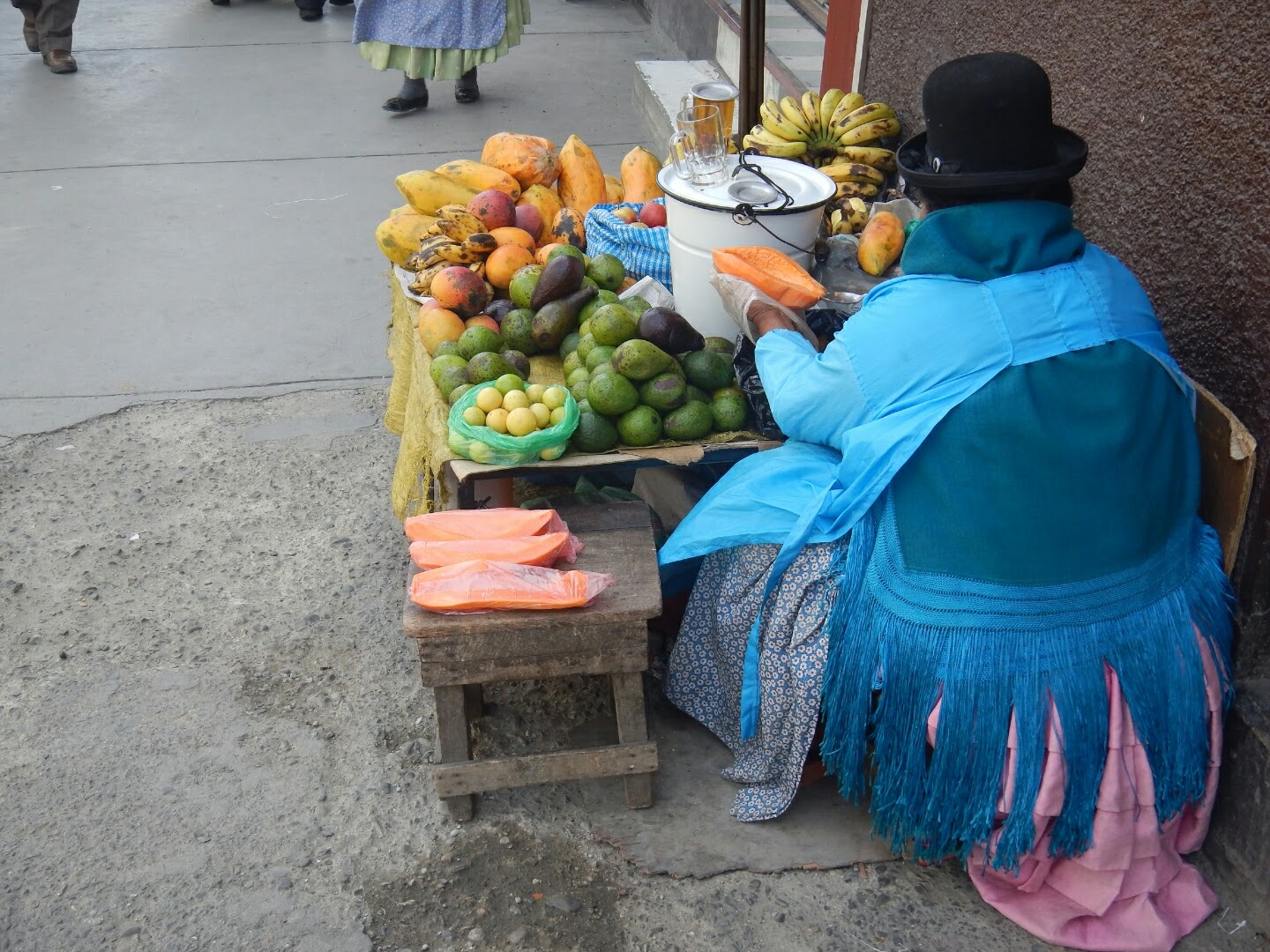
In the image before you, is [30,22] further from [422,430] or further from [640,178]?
[422,430]

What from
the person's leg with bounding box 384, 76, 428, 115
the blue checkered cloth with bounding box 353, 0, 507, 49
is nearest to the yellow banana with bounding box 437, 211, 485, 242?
the blue checkered cloth with bounding box 353, 0, 507, 49

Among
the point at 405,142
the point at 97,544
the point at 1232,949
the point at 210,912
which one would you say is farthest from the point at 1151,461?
the point at 405,142

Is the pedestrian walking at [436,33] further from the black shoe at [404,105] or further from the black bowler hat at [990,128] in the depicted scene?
the black bowler hat at [990,128]

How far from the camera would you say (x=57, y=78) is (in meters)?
8.66

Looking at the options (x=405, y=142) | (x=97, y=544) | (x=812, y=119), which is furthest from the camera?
(x=405, y=142)

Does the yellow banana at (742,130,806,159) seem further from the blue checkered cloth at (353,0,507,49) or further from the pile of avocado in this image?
the blue checkered cloth at (353,0,507,49)

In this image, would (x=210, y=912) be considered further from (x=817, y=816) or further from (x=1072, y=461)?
(x=1072, y=461)

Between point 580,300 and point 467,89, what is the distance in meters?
5.30

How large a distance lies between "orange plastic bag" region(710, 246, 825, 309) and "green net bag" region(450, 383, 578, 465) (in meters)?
0.51

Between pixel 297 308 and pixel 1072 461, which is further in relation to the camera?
pixel 297 308

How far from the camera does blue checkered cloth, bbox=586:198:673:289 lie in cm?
332

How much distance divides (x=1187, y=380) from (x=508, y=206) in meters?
2.13

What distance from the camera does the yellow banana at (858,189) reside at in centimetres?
379

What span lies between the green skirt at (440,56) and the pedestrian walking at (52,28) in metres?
2.91
